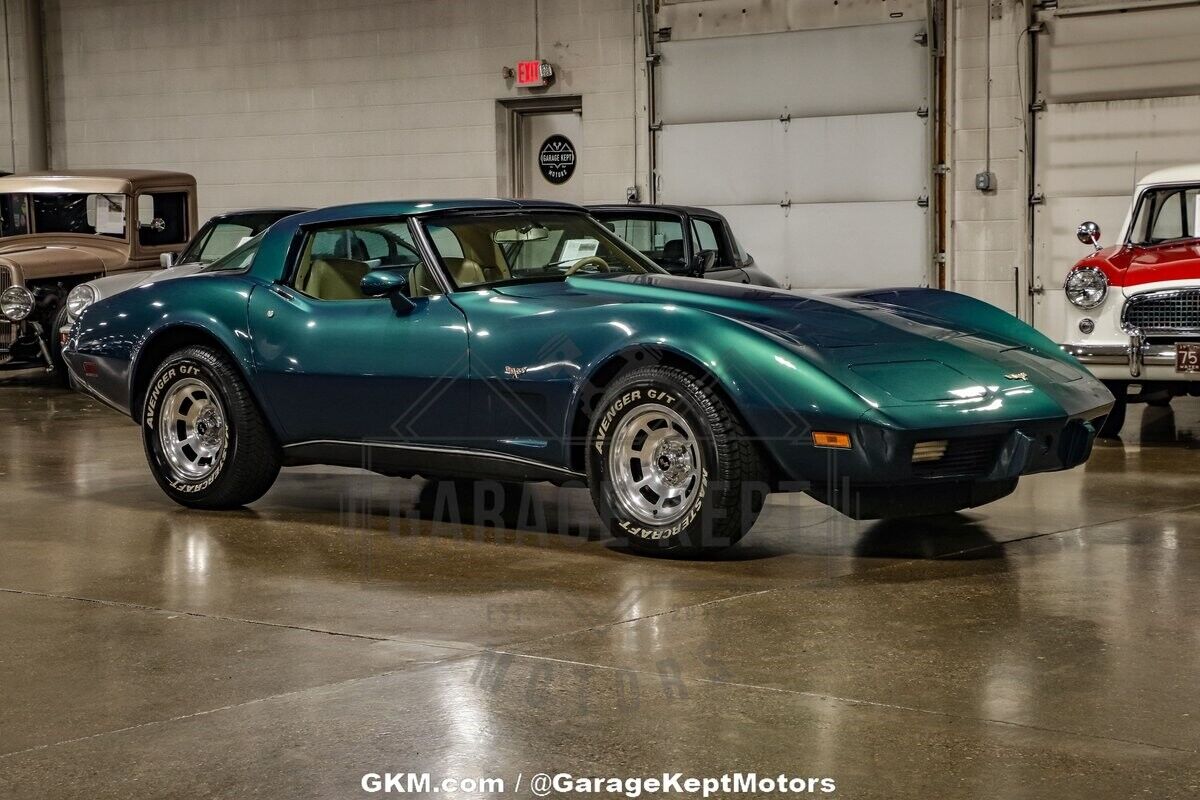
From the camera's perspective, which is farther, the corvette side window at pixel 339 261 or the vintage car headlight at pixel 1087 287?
the vintage car headlight at pixel 1087 287

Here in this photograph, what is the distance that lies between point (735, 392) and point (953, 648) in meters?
1.47

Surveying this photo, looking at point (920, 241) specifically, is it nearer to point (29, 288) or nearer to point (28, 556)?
point (29, 288)

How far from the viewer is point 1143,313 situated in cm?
983

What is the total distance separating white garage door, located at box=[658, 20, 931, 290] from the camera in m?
16.0

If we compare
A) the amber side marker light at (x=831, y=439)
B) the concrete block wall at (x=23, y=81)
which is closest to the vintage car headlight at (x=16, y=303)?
the concrete block wall at (x=23, y=81)

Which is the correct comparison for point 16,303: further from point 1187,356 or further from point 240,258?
point 1187,356

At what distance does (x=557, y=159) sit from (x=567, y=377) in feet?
39.9

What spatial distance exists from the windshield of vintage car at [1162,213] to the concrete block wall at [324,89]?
301 inches

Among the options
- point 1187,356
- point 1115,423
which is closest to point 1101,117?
point 1115,423

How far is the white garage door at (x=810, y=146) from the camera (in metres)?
16.0

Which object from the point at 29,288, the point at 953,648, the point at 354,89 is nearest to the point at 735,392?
the point at 953,648

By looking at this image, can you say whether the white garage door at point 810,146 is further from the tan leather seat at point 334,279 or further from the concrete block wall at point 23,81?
the tan leather seat at point 334,279

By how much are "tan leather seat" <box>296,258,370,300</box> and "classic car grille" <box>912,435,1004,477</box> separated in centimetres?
268

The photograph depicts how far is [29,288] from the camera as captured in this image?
1399cm
